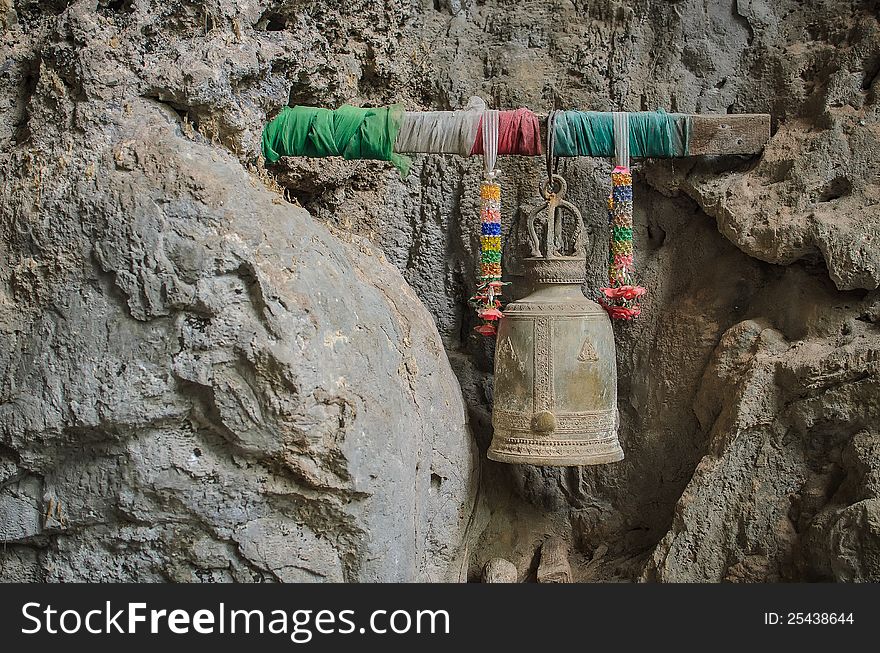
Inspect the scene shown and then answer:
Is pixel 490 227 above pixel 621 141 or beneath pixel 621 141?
beneath

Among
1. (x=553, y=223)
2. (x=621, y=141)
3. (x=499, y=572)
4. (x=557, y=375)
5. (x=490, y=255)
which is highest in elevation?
(x=621, y=141)

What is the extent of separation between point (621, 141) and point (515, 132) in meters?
0.37

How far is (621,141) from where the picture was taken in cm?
325

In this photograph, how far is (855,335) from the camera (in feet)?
10.3

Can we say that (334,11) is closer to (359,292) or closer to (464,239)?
(464,239)

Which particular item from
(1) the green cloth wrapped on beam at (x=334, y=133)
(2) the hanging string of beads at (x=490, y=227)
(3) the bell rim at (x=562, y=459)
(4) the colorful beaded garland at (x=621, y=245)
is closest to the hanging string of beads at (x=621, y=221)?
(4) the colorful beaded garland at (x=621, y=245)

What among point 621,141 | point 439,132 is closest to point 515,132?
point 439,132

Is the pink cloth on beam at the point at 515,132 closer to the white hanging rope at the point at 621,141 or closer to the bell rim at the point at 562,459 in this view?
the white hanging rope at the point at 621,141

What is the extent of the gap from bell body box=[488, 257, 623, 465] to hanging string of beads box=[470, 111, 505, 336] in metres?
0.09

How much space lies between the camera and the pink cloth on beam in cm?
325

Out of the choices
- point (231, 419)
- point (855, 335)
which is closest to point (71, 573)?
point (231, 419)

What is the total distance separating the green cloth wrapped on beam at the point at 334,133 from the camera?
3.14 meters

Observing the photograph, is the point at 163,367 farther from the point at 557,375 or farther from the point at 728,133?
the point at 728,133

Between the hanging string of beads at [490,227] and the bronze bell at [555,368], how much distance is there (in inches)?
3.2
